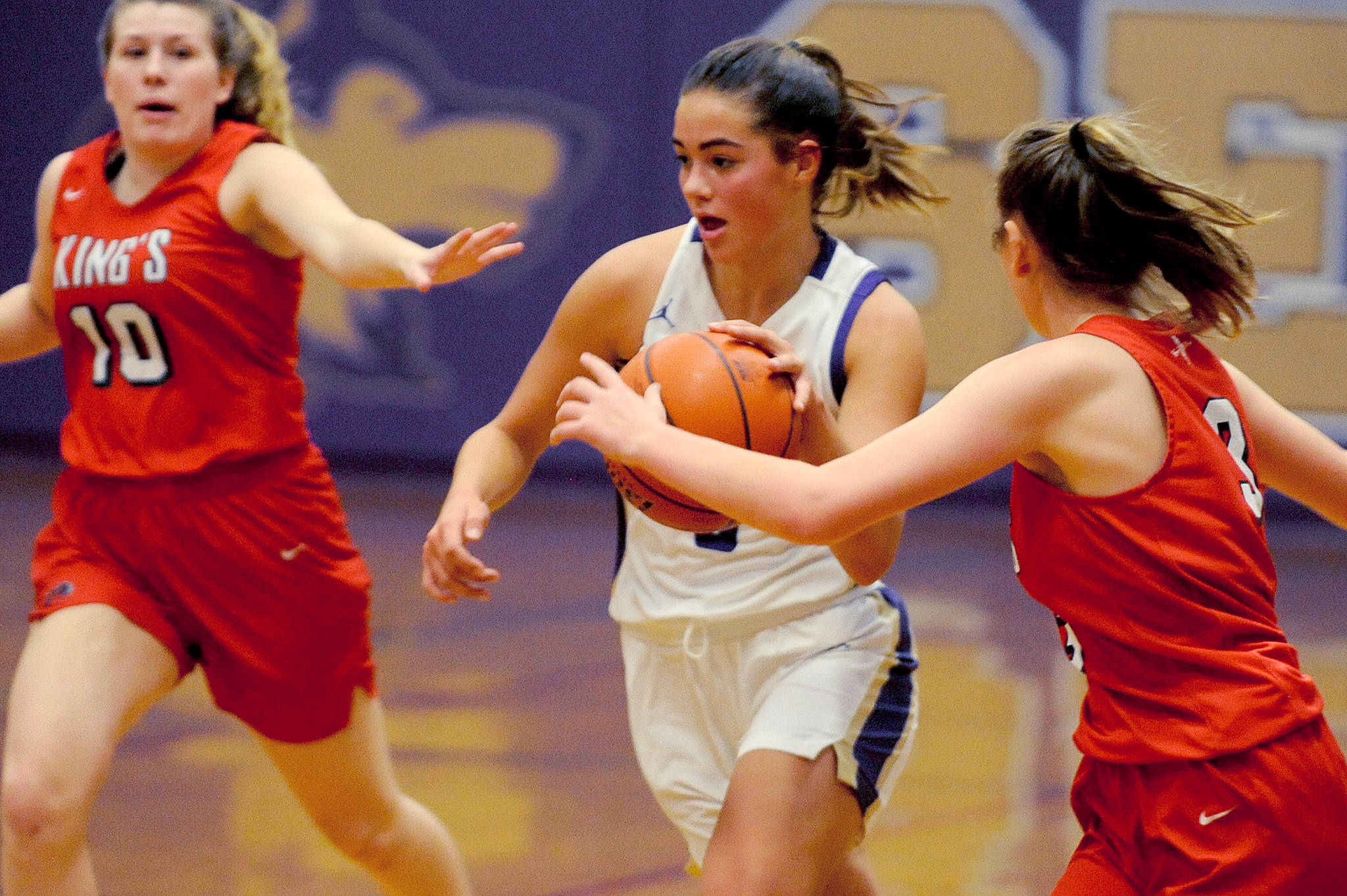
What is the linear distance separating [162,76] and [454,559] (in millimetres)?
1221

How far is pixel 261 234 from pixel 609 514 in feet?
17.2

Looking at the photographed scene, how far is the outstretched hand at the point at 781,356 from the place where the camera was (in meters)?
2.39

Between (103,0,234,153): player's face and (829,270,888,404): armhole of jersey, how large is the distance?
1324mm

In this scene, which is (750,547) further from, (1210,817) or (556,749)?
(556,749)

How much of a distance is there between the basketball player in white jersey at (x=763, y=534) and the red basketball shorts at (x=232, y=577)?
438 mm

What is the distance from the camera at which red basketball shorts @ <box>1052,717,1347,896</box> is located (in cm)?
203

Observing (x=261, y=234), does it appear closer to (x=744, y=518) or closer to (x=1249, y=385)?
(x=744, y=518)

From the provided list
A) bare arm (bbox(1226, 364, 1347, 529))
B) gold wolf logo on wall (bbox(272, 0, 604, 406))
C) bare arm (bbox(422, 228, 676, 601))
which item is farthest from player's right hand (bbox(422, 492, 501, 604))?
gold wolf logo on wall (bbox(272, 0, 604, 406))

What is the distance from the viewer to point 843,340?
2.71 m

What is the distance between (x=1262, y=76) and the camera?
8305 mm

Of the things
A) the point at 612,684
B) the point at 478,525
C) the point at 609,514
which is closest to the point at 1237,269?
the point at 478,525

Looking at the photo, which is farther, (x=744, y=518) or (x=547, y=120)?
(x=547, y=120)

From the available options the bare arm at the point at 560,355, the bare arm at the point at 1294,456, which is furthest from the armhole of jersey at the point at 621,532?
the bare arm at the point at 1294,456

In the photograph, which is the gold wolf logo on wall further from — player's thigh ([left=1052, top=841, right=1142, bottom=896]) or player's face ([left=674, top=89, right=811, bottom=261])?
player's thigh ([left=1052, top=841, right=1142, bottom=896])
